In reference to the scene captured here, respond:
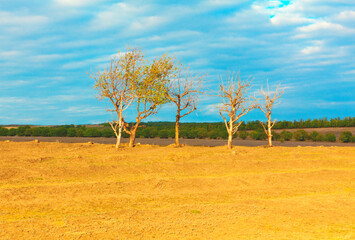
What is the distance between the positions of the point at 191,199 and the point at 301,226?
425 cm

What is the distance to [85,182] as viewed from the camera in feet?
47.8

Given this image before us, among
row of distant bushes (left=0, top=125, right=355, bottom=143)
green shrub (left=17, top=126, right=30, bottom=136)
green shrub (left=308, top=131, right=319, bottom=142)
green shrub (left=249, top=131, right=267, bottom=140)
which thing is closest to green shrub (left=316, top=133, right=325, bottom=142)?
row of distant bushes (left=0, top=125, right=355, bottom=143)

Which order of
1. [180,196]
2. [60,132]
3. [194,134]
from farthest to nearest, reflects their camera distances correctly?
[60,132]
[194,134]
[180,196]

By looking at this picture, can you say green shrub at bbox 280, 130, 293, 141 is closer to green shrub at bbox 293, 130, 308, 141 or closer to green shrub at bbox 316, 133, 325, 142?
green shrub at bbox 293, 130, 308, 141

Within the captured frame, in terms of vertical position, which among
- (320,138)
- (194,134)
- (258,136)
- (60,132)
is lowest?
(320,138)

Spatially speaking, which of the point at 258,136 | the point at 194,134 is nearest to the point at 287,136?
the point at 258,136

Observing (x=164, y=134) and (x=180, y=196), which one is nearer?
(x=180, y=196)

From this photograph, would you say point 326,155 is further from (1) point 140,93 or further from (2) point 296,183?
(1) point 140,93

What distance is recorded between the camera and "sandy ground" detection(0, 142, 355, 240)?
8.73m

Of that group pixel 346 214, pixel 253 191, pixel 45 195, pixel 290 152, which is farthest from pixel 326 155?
pixel 45 195

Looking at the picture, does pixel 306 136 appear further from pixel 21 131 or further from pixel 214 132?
pixel 21 131

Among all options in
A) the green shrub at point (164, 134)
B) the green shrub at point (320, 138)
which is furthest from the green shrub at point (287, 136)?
the green shrub at point (164, 134)

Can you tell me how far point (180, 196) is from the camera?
42.1 ft

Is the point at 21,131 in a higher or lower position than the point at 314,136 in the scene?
higher
